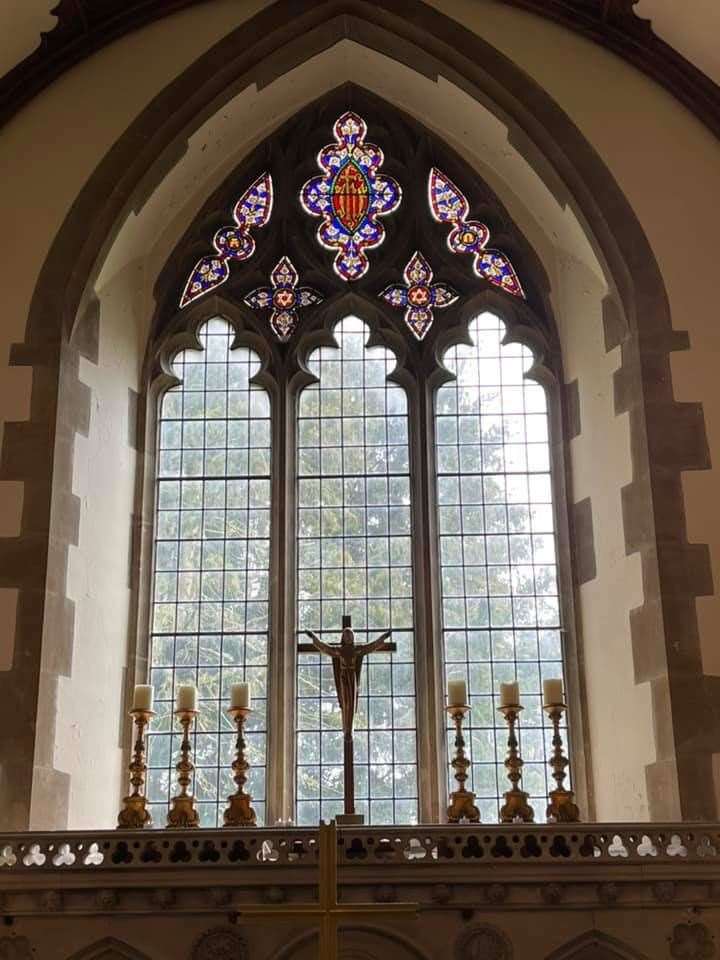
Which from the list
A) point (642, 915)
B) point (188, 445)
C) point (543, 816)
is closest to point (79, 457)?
point (188, 445)

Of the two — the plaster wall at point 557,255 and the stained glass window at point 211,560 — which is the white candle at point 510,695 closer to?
the plaster wall at point 557,255

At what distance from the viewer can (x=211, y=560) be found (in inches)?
431

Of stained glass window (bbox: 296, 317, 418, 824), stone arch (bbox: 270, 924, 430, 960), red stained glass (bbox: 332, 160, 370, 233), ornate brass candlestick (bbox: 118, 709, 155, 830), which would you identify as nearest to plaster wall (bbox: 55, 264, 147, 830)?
ornate brass candlestick (bbox: 118, 709, 155, 830)

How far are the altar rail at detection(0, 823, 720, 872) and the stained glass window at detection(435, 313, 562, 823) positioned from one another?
226cm

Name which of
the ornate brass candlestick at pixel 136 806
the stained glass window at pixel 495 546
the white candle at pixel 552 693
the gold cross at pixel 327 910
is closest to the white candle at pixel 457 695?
the white candle at pixel 552 693

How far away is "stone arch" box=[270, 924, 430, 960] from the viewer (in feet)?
25.0

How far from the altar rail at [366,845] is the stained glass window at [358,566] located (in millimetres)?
2281

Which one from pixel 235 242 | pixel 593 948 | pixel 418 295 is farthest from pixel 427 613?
pixel 235 242

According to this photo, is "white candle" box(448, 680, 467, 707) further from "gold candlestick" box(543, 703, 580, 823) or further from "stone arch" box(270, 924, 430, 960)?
"stone arch" box(270, 924, 430, 960)

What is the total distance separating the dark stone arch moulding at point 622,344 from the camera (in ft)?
29.6

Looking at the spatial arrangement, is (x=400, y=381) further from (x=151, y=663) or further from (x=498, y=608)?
(x=151, y=663)

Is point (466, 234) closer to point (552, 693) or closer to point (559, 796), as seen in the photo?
point (552, 693)

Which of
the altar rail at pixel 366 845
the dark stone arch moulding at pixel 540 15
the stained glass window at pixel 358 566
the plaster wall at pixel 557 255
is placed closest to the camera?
the altar rail at pixel 366 845

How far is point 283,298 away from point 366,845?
5316 mm
